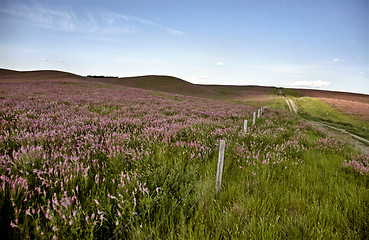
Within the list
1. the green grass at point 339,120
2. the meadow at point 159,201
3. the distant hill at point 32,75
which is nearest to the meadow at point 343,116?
the green grass at point 339,120

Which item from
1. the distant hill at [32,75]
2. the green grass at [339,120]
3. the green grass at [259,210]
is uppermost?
the distant hill at [32,75]

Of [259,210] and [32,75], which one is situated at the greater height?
[32,75]

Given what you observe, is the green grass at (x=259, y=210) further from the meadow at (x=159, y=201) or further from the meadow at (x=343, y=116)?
the meadow at (x=343, y=116)

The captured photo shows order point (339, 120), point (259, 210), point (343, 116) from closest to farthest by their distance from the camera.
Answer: point (259, 210) → point (339, 120) → point (343, 116)

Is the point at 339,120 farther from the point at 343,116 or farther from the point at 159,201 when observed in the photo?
the point at 159,201

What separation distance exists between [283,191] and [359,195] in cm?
133

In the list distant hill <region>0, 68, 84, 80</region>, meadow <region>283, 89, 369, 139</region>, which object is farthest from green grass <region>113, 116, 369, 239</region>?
distant hill <region>0, 68, 84, 80</region>

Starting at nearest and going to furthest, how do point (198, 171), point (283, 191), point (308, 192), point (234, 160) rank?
point (283, 191) → point (308, 192) → point (198, 171) → point (234, 160)

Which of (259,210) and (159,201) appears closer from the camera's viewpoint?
(159,201)

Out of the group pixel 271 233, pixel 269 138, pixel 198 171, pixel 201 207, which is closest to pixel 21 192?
pixel 201 207

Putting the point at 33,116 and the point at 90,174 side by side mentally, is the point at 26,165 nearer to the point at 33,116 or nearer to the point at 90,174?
the point at 90,174

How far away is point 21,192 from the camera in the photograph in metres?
1.93

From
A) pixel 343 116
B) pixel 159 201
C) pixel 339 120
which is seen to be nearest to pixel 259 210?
pixel 159 201

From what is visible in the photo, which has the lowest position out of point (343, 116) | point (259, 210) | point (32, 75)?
point (343, 116)
